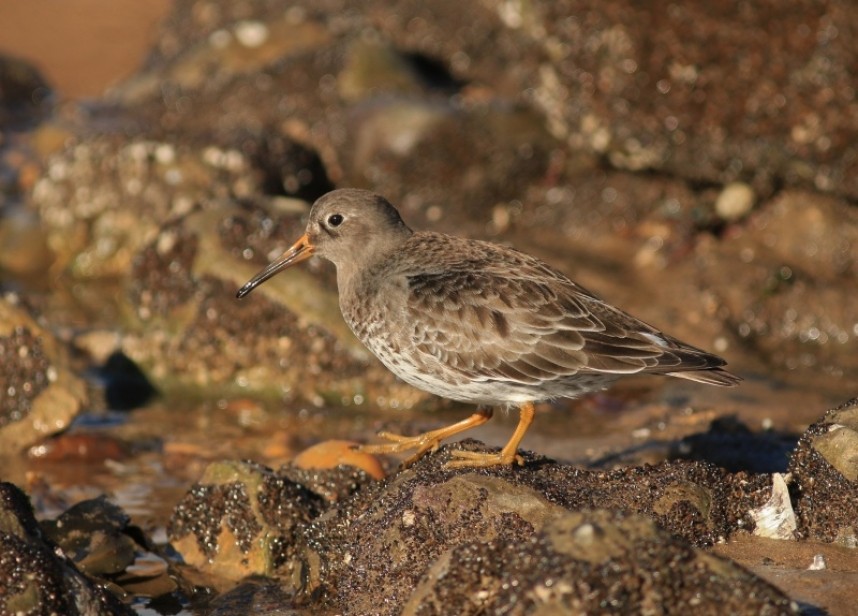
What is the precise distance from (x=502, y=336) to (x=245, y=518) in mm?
2053

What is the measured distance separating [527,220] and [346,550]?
314 inches

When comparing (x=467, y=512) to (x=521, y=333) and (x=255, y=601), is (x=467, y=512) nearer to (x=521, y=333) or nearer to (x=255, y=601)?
(x=521, y=333)

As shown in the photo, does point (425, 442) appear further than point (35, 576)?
Yes

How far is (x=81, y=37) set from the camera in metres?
23.3

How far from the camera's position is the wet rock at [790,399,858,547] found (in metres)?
6.89

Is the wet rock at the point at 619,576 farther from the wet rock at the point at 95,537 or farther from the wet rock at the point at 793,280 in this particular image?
the wet rock at the point at 793,280

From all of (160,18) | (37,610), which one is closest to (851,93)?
(37,610)

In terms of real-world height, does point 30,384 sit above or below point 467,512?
below

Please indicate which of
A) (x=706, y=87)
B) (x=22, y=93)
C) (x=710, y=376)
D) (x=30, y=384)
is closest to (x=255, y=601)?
(x=710, y=376)

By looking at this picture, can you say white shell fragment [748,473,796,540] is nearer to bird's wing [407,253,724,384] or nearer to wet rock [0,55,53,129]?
bird's wing [407,253,724,384]

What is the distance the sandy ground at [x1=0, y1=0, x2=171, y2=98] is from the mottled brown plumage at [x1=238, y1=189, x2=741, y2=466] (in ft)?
49.4

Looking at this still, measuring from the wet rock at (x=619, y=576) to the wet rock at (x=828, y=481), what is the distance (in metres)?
1.74

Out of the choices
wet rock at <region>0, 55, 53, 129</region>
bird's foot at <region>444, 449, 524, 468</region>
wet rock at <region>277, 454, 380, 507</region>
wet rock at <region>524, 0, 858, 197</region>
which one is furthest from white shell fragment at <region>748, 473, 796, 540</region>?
wet rock at <region>0, 55, 53, 129</region>

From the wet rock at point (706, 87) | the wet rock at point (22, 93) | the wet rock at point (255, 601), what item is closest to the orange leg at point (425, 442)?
the wet rock at point (255, 601)
